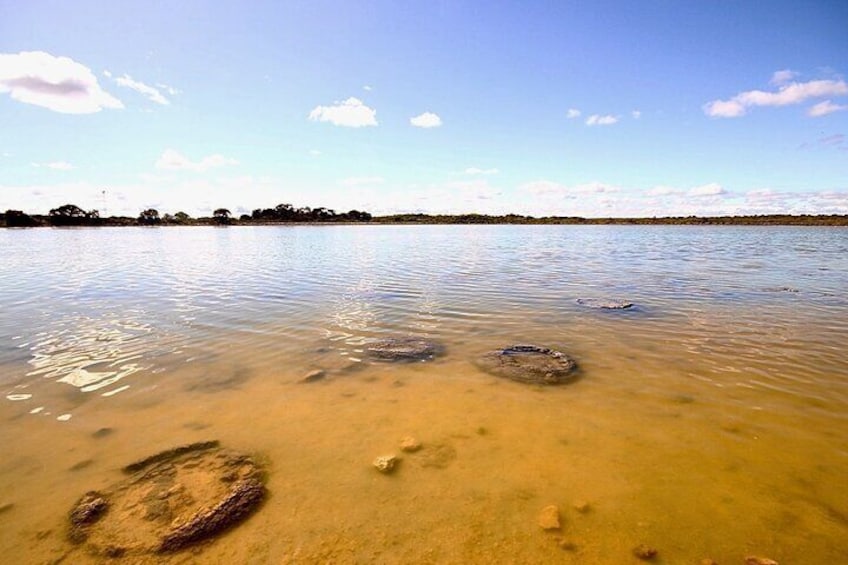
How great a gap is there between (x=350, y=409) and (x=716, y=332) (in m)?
8.29

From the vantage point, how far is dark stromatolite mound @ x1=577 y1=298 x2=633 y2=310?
11.4m

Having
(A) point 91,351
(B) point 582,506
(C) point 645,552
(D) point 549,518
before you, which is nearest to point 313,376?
(D) point 549,518

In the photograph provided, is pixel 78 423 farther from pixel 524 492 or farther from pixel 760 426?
pixel 760 426

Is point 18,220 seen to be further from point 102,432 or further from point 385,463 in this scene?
point 385,463

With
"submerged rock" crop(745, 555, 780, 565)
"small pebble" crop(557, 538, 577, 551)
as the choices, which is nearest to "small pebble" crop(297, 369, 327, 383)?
"small pebble" crop(557, 538, 577, 551)

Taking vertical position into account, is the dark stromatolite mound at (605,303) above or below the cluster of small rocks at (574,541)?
above

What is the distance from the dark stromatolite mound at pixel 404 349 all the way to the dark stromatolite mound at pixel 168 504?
351 cm

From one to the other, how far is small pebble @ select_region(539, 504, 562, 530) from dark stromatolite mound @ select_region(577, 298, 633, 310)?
870 centimetres

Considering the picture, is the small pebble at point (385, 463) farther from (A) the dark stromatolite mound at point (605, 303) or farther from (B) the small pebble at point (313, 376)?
(A) the dark stromatolite mound at point (605, 303)

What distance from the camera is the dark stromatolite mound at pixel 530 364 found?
21.6 feet

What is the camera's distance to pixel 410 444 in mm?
4680

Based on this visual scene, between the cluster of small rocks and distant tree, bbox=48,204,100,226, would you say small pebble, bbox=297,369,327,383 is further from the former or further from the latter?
distant tree, bbox=48,204,100,226

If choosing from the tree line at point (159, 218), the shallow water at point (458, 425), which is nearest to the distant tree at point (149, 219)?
the tree line at point (159, 218)

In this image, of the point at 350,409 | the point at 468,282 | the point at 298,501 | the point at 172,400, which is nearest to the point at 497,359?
the point at 350,409
